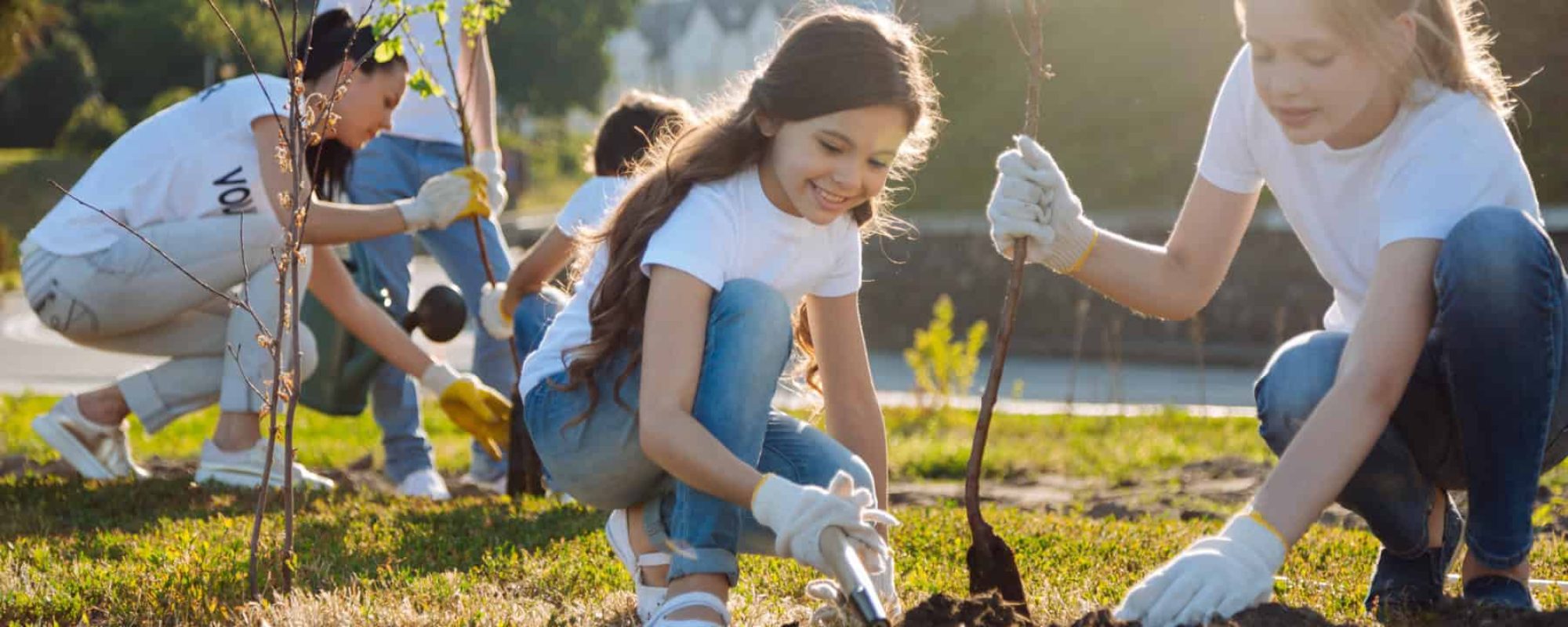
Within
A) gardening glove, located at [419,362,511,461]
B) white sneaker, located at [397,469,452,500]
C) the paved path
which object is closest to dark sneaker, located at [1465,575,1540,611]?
gardening glove, located at [419,362,511,461]

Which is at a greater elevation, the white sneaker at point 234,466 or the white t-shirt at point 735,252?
the white t-shirt at point 735,252

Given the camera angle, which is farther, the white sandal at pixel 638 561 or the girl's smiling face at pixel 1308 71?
the white sandal at pixel 638 561

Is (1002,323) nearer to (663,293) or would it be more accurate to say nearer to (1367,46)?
(663,293)

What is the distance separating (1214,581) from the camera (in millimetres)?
2129

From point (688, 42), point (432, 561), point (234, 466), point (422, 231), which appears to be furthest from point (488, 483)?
point (688, 42)

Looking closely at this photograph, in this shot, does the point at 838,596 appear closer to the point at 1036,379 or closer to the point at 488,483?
the point at 488,483

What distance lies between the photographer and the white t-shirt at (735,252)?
2543 millimetres

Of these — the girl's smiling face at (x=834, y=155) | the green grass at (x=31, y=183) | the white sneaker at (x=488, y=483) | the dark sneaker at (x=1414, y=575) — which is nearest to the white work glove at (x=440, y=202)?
the white sneaker at (x=488, y=483)

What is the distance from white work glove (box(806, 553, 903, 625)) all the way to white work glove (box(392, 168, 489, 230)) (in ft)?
6.46

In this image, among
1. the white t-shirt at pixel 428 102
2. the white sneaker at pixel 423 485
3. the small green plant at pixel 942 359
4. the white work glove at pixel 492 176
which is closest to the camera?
the white work glove at pixel 492 176

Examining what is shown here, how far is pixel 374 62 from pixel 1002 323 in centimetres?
236

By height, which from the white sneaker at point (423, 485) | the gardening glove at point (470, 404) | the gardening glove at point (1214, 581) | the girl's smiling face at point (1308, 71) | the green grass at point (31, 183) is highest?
the girl's smiling face at point (1308, 71)

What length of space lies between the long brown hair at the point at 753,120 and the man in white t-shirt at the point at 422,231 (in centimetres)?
213

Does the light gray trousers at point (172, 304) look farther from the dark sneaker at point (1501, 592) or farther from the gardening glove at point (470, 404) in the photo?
the dark sneaker at point (1501, 592)
